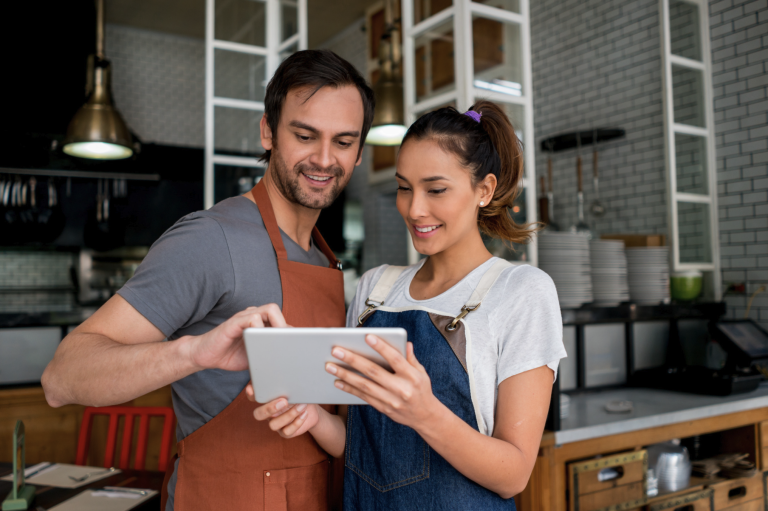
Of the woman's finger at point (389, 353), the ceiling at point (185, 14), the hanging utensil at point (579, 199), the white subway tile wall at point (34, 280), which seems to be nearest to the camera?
the woman's finger at point (389, 353)

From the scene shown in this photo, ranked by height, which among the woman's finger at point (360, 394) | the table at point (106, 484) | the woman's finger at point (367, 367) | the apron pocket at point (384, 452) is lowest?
the table at point (106, 484)

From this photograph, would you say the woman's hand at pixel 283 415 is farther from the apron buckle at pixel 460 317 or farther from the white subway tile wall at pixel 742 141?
the white subway tile wall at pixel 742 141

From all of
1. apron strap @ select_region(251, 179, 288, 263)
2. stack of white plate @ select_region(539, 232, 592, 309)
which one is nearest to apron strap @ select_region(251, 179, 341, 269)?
apron strap @ select_region(251, 179, 288, 263)

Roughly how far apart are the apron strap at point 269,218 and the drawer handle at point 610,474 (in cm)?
157

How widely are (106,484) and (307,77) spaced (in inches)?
61.9

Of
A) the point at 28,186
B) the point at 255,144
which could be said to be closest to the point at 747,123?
the point at 255,144

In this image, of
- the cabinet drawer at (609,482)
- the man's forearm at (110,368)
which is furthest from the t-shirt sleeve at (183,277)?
the cabinet drawer at (609,482)

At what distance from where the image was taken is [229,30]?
3723 millimetres

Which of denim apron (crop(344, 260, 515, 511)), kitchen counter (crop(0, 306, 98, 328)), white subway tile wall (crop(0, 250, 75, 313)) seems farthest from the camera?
white subway tile wall (crop(0, 250, 75, 313))

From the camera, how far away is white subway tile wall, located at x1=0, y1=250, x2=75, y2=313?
19.6 ft

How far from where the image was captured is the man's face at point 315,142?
141 centimetres

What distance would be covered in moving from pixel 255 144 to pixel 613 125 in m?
2.75

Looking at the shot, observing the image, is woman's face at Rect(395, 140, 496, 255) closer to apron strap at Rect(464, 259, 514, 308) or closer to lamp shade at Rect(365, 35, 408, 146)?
apron strap at Rect(464, 259, 514, 308)

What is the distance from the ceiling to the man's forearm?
5977 mm
